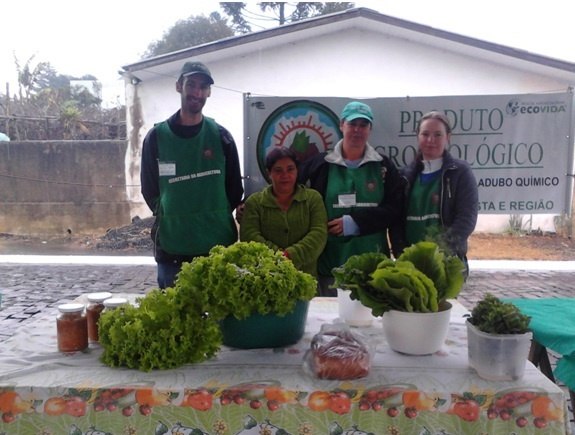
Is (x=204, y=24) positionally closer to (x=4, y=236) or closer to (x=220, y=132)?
(x=4, y=236)

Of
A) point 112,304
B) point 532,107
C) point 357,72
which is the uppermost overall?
point 357,72

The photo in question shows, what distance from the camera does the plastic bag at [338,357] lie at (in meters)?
1.62

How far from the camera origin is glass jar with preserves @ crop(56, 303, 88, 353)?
5.87 feet

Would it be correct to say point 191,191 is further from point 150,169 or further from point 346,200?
point 346,200

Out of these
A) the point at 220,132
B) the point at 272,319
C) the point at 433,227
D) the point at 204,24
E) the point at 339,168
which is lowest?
the point at 272,319

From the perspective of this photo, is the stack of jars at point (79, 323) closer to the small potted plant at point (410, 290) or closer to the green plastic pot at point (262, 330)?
the green plastic pot at point (262, 330)

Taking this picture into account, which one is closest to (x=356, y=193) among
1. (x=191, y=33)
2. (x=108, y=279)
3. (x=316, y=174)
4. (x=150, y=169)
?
(x=316, y=174)

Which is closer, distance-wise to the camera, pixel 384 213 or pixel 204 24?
pixel 384 213

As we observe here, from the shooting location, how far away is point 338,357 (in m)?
1.62

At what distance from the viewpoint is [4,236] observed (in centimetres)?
1094

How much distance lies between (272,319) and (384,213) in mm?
1456

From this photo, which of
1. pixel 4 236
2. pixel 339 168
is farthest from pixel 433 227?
pixel 4 236

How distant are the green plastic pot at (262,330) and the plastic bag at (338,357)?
0.58ft

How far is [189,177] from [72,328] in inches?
58.7
